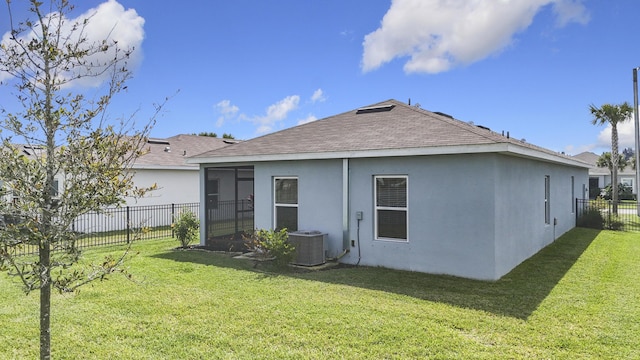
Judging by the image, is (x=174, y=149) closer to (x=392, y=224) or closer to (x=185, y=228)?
(x=185, y=228)

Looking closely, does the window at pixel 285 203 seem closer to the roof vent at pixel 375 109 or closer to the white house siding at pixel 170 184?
the roof vent at pixel 375 109

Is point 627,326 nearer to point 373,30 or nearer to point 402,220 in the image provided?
point 402,220

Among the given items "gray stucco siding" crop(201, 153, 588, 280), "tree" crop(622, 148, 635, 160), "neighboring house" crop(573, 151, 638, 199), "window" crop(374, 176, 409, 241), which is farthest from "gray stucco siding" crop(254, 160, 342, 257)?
"tree" crop(622, 148, 635, 160)

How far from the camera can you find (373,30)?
1560 centimetres

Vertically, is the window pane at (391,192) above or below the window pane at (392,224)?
above

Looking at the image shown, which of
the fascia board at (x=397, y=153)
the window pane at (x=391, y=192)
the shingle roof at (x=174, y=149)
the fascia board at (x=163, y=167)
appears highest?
the shingle roof at (x=174, y=149)

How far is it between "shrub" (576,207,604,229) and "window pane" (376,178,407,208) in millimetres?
12510

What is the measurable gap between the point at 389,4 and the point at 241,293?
35.8 ft

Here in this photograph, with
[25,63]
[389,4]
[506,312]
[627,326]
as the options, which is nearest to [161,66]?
[389,4]

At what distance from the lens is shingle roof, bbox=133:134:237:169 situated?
715 inches

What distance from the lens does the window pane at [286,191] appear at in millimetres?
10250

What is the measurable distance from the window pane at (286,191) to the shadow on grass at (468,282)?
192 centimetres

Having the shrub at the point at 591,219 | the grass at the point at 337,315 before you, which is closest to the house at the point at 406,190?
the grass at the point at 337,315

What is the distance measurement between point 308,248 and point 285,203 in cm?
184
